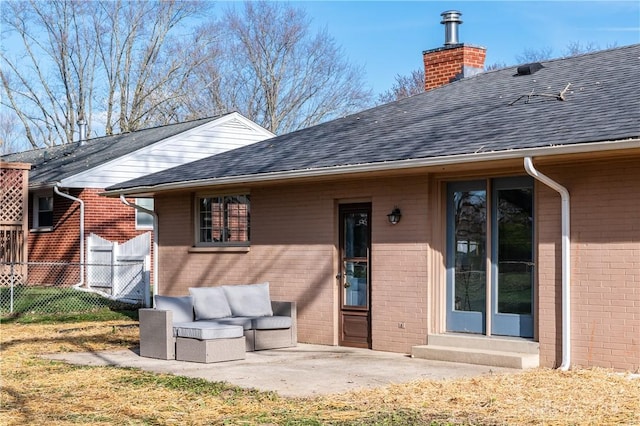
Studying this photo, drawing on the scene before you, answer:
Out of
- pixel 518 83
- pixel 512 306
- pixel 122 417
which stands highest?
pixel 518 83

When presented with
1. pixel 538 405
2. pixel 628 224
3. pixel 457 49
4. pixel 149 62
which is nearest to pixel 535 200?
pixel 628 224

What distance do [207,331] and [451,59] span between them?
8.87 metres

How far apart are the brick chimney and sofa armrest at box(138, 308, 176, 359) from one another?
28.1 ft

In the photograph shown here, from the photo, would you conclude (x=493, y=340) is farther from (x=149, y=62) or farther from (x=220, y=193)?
(x=149, y=62)

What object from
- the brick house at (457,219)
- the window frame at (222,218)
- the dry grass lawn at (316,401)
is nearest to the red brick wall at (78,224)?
the brick house at (457,219)

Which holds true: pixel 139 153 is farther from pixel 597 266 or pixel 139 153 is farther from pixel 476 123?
pixel 597 266

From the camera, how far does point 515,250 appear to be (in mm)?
11945

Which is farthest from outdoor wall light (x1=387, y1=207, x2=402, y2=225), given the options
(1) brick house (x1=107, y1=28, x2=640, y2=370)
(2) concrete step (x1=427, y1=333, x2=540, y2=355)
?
(2) concrete step (x1=427, y1=333, x2=540, y2=355)

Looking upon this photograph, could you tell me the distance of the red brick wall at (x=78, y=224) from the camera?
24.8 meters

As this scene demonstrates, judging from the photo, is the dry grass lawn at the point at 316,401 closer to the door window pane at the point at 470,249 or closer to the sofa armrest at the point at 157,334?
the sofa armrest at the point at 157,334

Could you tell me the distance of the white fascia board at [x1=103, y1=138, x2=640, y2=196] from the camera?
9852 millimetres

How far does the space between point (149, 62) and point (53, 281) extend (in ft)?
64.3

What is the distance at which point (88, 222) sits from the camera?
81.0ft

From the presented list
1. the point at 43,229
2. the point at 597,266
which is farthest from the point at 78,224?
the point at 597,266
